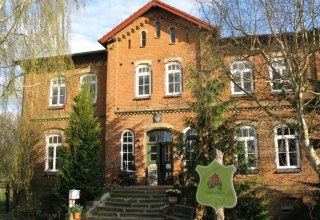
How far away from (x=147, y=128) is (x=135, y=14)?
6.05 meters

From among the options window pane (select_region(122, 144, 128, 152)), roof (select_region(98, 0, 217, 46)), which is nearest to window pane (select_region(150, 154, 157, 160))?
window pane (select_region(122, 144, 128, 152))

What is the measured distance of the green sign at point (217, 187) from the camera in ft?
23.0

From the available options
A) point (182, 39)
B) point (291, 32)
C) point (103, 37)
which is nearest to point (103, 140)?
point (103, 37)

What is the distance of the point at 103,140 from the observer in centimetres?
→ 1867

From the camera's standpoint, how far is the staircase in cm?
1382

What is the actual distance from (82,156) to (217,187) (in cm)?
999

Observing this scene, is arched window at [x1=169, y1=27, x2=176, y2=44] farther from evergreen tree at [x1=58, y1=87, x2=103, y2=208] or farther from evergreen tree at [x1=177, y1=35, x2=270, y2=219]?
evergreen tree at [x1=177, y1=35, x2=270, y2=219]

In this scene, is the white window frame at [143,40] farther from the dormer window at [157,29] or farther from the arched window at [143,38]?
the dormer window at [157,29]

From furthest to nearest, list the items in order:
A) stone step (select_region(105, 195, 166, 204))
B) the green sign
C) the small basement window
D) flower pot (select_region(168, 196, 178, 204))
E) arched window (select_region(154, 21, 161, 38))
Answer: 1. arched window (select_region(154, 21, 161, 38))
2. the small basement window
3. stone step (select_region(105, 195, 166, 204))
4. flower pot (select_region(168, 196, 178, 204))
5. the green sign

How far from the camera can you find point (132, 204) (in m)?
14.6

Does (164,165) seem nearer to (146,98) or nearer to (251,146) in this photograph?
(146,98)

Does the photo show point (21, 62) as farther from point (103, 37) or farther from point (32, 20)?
point (103, 37)

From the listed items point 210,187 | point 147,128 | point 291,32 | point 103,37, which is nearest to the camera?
point 210,187

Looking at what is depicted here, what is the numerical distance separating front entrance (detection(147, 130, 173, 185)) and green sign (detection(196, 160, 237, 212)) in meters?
9.83
